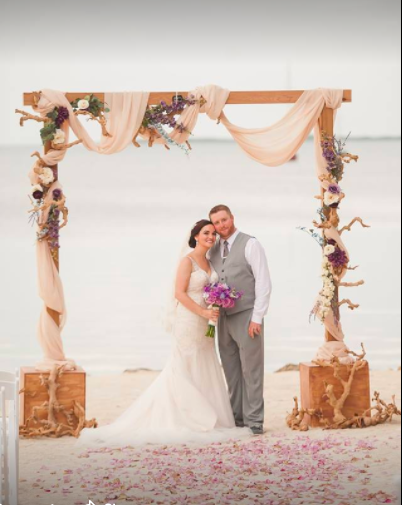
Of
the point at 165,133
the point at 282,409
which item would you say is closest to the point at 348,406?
the point at 282,409

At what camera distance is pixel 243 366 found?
6.70 metres

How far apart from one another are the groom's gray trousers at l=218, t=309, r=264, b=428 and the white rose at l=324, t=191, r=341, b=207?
3.31 ft

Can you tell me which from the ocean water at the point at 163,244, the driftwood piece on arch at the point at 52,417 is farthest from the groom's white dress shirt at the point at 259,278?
the ocean water at the point at 163,244

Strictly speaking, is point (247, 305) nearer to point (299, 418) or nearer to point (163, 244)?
point (299, 418)

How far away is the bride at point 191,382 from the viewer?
651 cm

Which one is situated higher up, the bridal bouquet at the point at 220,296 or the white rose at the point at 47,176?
the white rose at the point at 47,176

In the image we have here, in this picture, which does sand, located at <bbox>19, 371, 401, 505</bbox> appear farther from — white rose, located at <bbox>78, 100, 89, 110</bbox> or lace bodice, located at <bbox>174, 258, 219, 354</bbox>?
white rose, located at <bbox>78, 100, 89, 110</bbox>

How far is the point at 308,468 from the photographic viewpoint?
18.6 ft

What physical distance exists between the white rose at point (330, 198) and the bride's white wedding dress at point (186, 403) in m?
0.99

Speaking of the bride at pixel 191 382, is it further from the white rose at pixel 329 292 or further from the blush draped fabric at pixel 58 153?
the white rose at pixel 329 292

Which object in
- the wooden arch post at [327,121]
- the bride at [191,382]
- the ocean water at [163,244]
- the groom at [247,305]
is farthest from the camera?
the ocean water at [163,244]

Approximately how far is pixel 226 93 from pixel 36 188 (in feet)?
5.09

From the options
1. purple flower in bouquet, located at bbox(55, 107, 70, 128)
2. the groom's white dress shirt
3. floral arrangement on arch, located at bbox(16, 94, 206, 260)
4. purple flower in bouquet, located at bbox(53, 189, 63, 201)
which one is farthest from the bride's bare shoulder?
purple flower in bouquet, located at bbox(55, 107, 70, 128)

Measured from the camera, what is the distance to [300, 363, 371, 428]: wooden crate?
6.86 m
